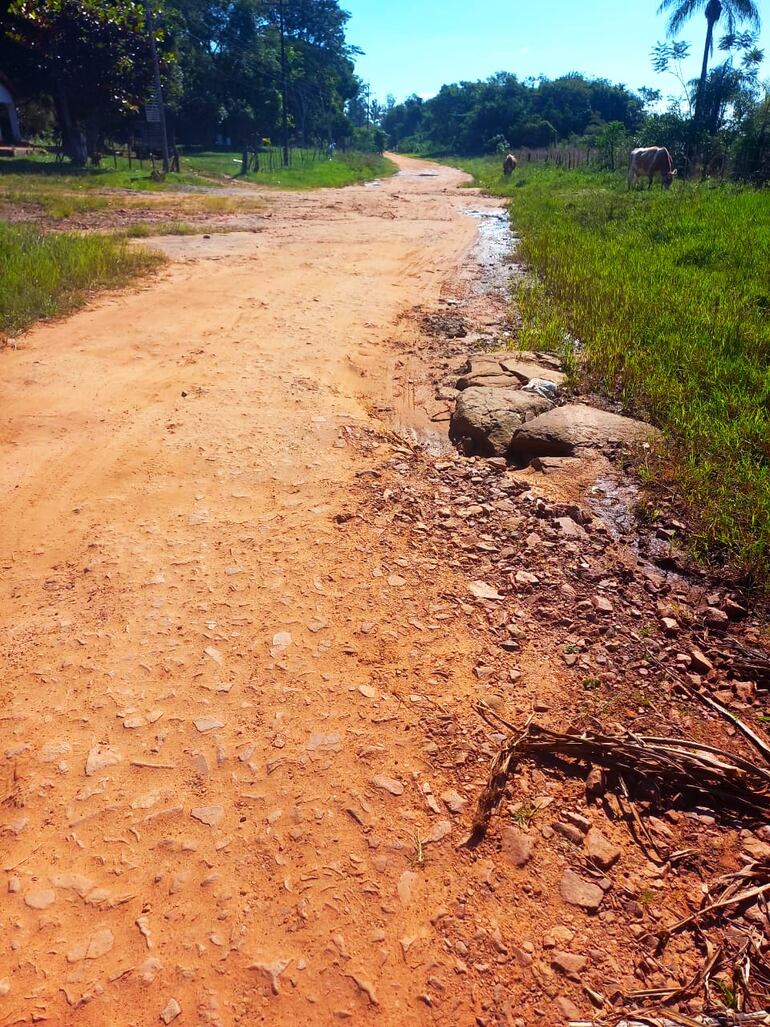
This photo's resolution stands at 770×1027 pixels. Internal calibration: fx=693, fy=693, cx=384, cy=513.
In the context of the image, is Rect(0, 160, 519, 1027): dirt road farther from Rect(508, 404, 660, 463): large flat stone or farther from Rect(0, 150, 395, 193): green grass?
Rect(0, 150, 395, 193): green grass

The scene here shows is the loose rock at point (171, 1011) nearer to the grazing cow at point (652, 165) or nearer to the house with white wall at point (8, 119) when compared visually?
the grazing cow at point (652, 165)

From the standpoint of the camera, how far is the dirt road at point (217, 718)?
180 cm

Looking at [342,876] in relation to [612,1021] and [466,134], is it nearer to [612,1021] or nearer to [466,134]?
[612,1021]

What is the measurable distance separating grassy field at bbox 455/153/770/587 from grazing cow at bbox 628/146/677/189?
6.16 metres

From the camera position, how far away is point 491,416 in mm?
4762

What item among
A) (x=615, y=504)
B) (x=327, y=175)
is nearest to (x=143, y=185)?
(x=327, y=175)

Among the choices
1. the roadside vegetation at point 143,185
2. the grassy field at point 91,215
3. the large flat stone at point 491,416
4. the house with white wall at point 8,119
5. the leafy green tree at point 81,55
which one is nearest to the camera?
the large flat stone at point 491,416

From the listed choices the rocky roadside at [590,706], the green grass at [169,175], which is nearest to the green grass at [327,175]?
the green grass at [169,175]

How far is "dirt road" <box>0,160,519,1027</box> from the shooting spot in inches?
70.7

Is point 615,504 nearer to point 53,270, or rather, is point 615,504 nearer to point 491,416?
point 491,416

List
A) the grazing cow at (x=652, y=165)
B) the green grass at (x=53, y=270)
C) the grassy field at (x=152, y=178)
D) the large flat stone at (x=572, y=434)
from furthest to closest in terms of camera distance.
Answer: the grassy field at (x=152, y=178) < the grazing cow at (x=652, y=165) < the green grass at (x=53, y=270) < the large flat stone at (x=572, y=434)

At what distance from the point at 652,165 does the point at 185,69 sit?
28.5m

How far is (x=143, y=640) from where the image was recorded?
2.87 metres

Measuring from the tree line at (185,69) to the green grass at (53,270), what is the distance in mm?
16281
